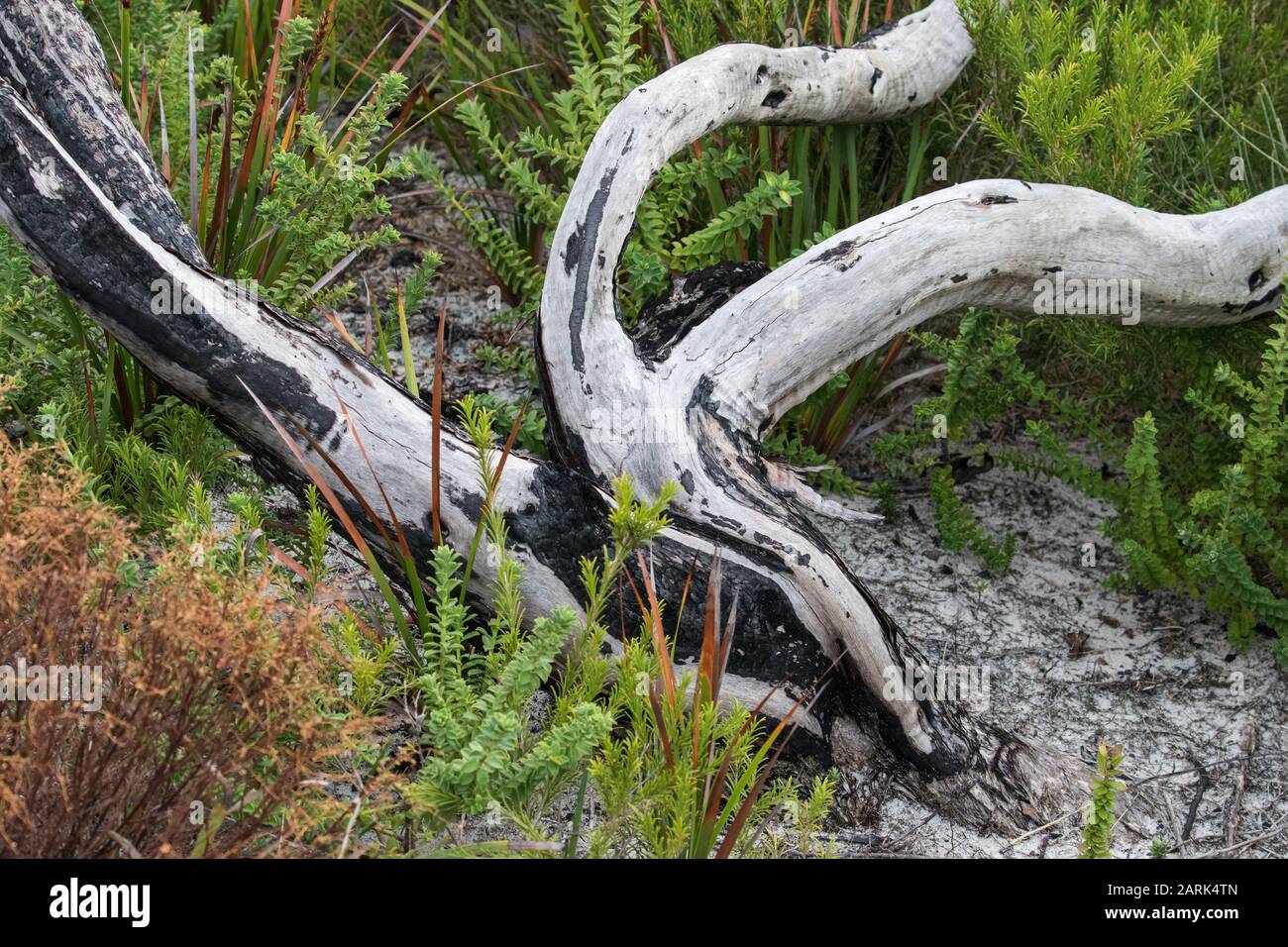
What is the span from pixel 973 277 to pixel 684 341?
0.86 m

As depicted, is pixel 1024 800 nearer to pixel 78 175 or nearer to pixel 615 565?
pixel 615 565

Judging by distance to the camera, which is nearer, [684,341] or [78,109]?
[78,109]

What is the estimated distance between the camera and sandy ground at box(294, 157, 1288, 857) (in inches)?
121

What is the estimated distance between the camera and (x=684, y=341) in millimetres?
3203

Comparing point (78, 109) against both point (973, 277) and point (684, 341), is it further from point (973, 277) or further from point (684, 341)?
point (973, 277)

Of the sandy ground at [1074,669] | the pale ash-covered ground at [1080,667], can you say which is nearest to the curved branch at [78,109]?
the sandy ground at [1074,669]

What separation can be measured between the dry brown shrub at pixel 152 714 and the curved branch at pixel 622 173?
3.45ft

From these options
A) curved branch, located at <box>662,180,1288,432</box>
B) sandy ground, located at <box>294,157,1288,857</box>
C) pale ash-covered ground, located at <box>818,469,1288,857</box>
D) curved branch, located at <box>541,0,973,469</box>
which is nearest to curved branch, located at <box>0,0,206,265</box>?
curved branch, located at <box>541,0,973,469</box>

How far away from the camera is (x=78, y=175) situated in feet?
9.08

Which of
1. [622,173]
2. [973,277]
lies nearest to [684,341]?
[622,173]

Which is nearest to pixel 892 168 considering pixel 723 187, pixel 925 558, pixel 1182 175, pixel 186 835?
pixel 723 187

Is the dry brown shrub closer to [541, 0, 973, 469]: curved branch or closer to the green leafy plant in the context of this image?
[541, 0, 973, 469]: curved branch

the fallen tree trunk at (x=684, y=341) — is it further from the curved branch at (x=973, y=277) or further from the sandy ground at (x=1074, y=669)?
the sandy ground at (x=1074, y=669)

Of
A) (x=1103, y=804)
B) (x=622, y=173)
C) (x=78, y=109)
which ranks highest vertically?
(x=78, y=109)
